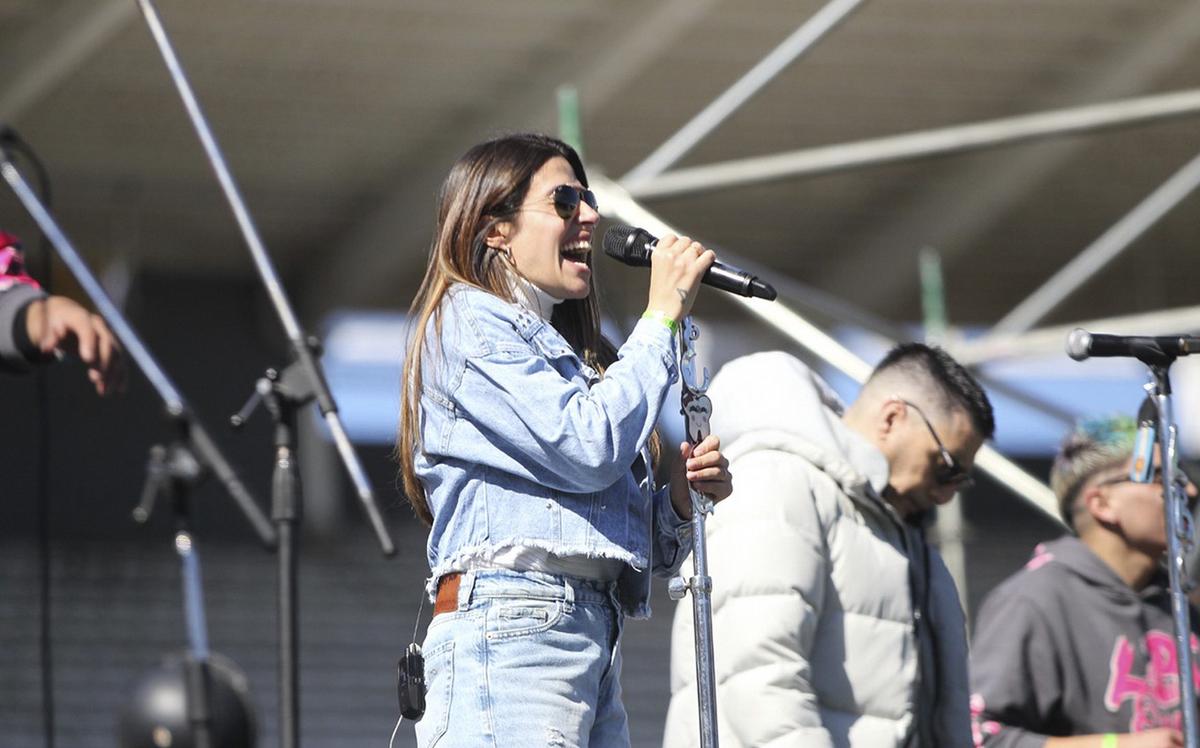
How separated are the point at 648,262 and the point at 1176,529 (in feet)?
3.76

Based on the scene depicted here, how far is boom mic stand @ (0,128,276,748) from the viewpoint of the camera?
3.64 meters

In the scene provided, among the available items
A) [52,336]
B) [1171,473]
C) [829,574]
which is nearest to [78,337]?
[52,336]

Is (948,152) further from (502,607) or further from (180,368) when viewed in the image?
(180,368)

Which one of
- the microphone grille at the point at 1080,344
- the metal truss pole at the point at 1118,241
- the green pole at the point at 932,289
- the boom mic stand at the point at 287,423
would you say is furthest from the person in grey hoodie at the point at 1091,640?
the green pole at the point at 932,289

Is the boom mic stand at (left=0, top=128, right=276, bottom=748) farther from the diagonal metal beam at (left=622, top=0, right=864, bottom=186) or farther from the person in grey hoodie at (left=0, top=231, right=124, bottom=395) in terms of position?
the diagonal metal beam at (left=622, top=0, right=864, bottom=186)

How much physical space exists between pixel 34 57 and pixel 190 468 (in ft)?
16.1

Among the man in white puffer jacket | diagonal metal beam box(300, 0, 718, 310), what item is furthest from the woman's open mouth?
diagonal metal beam box(300, 0, 718, 310)

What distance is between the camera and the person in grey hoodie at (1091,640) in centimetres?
393

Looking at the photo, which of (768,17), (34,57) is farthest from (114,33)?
(768,17)

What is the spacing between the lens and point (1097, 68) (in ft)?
30.6

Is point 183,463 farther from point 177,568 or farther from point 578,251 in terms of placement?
point 177,568

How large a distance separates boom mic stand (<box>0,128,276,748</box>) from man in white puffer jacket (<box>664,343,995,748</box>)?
0.89 meters

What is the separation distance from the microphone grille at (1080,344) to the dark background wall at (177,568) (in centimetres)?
728

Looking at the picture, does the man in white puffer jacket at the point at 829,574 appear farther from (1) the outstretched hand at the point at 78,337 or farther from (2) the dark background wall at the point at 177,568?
(2) the dark background wall at the point at 177,568
